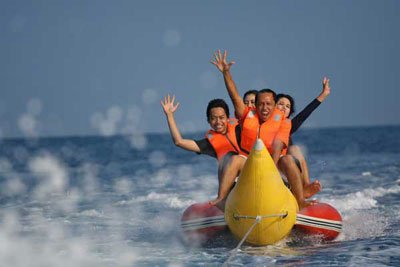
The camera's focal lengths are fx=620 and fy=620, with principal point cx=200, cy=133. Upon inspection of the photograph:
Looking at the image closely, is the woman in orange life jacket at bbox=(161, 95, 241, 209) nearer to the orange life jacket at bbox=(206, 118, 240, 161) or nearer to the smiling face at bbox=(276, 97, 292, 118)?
the orange life jacket at bbox=(206, 118, 240, 161)

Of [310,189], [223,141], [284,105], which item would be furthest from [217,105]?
[310,189]

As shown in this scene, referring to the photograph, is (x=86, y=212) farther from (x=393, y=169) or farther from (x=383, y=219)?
(x=393, y=169)

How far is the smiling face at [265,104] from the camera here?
19.2 ft

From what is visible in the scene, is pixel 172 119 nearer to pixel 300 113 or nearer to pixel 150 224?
pixel 300 113

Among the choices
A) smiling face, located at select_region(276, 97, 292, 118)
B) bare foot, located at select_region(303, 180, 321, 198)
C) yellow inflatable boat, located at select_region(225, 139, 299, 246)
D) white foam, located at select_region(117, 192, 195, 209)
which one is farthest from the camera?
white foam, located at select_region(117, 192, 195, 209)

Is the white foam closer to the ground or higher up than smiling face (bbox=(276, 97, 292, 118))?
closer to the ground

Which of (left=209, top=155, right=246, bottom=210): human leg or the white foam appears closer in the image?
(left=209, top=155, right=246, bottom=210): human leg

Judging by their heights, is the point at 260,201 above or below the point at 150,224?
above

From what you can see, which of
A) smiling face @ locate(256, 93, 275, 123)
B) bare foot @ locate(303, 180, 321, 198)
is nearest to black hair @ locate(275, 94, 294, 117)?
smiling face @ locate(256, 93, 275, 123)

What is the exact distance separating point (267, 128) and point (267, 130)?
0.06 ft

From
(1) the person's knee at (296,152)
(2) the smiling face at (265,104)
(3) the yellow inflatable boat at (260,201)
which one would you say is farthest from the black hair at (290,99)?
(3) the yellow inflatable boat at (260,201)

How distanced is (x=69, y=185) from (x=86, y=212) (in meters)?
4.88

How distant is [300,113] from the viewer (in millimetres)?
6207

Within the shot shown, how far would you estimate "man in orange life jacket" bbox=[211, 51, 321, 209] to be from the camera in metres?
5.82
